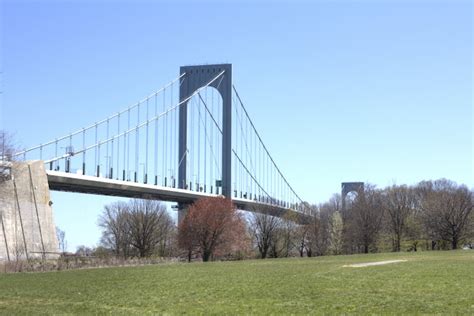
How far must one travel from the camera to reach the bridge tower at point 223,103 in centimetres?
7425

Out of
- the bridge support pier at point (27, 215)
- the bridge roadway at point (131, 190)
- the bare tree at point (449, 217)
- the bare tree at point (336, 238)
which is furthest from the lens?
the bare tree at point (336, 238)

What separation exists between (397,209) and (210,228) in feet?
86.0

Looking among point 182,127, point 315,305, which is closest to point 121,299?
point 315,305

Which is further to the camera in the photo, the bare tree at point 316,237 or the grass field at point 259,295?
the bare tree at point 316,237

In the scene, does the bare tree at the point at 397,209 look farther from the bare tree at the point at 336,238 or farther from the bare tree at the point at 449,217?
the bare tree at the point at 336,238

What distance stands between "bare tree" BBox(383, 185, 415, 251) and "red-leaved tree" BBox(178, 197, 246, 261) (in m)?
21.2

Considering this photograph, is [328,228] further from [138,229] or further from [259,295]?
[259,295]

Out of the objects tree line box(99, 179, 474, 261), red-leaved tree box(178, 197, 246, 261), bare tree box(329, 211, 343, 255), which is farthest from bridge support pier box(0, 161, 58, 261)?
bare tree box(329, 211, 343, 255)

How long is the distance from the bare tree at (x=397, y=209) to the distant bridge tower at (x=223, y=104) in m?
19.5

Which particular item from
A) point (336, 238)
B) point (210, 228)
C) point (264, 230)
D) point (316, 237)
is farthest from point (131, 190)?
point (336, 238)

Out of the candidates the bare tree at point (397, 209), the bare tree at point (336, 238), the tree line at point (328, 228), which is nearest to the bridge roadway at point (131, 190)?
the tree line at point (328, 228)

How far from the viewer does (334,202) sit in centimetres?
9325

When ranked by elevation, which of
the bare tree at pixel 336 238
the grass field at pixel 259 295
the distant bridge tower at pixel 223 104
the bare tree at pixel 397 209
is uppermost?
the distant bridge tower at pixel 223 104

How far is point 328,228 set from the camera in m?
76.0
